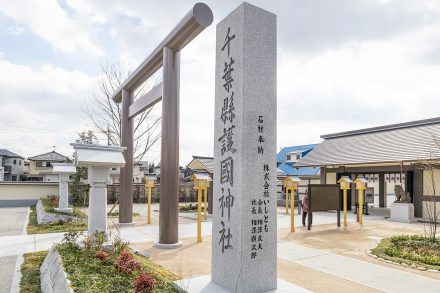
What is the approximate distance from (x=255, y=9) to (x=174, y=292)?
4.24 m

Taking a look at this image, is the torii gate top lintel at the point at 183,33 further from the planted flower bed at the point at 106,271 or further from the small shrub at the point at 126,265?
the small shrub at the point at 126,265

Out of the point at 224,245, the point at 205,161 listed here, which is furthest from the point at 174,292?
the point at 205,161

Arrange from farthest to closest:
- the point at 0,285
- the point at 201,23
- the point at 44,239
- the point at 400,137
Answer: the point at 400,137, the point at 44,239, the point at 201,23, the point at 0,285

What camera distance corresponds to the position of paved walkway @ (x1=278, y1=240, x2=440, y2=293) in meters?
5.82

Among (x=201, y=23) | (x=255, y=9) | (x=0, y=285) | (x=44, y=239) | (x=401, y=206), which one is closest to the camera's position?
(x=255, y=9)

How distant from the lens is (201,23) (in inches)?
314

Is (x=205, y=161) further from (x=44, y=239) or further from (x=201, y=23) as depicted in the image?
(x=201, y=23)

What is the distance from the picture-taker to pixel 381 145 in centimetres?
1891

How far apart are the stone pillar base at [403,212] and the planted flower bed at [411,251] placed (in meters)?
5.70

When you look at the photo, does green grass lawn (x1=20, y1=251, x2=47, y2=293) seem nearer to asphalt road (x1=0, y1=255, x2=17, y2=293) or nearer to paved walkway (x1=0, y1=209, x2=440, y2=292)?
asphalt road (x1=0, y1=255, x2=17, y2=293)

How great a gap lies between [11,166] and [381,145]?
56.9 m

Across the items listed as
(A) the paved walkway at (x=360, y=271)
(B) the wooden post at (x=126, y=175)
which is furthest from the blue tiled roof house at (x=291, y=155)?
(A) the paved walkway at (x=360, y=271)

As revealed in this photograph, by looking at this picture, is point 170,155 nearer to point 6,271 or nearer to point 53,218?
point 6,271

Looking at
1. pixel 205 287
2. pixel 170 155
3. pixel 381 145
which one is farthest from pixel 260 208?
pixel 381 145
